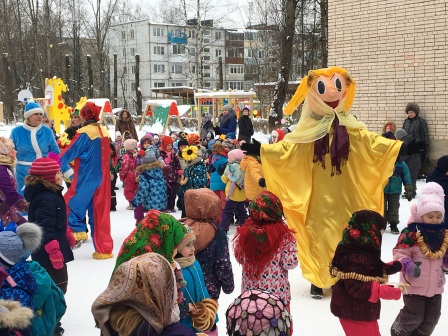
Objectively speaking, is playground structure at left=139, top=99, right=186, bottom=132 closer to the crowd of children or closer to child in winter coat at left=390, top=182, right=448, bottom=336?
the crowd of children

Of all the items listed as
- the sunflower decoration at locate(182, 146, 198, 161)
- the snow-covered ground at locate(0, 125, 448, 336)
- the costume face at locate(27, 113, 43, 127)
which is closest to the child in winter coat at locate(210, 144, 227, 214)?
the sunflower decoration at locate(182, 146, 198, 161)

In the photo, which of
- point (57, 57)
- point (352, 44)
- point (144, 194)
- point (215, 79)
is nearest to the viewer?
point (144, 194)

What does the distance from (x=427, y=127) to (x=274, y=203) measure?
387 inches

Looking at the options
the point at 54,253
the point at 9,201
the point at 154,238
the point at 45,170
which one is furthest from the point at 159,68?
the point at 154,238

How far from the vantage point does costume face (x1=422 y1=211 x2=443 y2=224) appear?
177 inches

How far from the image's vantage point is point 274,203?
→ 4.35 m

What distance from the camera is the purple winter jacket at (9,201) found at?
19.6 ft

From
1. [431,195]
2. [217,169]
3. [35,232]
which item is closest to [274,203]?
[431,195]

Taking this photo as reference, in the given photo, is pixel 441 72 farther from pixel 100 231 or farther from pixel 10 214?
pixel 10 214

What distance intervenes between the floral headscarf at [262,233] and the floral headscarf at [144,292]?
6.48 ft

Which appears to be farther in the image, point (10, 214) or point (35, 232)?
point (10, 214)

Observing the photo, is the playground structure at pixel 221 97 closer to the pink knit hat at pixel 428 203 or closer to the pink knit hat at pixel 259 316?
the pink knit hat at pixel 428 203

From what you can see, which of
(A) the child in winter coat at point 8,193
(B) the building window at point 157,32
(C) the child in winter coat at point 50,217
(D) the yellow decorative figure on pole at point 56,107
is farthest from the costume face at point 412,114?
(B) the building window at point 157,32

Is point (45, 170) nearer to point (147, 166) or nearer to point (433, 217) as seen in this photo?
point (433, 217)
